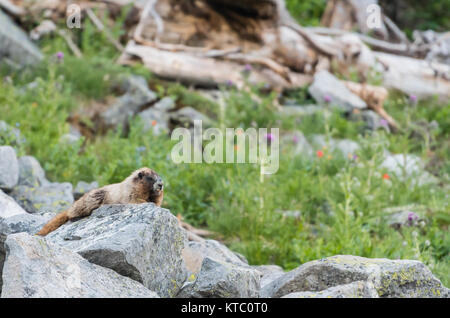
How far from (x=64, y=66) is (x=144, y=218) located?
266 inches

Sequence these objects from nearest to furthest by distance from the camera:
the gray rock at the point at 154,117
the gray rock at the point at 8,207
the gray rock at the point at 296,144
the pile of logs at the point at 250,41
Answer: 1. the gray rock at the point at 8,207
2. the gray rock at the point at 296,144
3. the gray rock at the point at 154,117
4. the pile of logs at the point at 250,41

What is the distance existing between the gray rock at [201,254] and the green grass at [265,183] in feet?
3.07

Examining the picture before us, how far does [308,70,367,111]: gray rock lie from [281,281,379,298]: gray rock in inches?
263

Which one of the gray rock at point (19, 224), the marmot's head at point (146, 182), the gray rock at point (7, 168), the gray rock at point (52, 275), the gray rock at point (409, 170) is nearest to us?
the gray rock at point (52, 275)

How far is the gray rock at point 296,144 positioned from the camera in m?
8.46

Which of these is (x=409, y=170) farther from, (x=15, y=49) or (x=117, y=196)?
(x=15, y=49)

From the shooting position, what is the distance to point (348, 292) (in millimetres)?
3059

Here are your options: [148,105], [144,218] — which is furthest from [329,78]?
[144,218]

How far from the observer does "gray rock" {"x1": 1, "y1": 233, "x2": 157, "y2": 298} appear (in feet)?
9.22

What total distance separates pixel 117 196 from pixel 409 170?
4.96 meters

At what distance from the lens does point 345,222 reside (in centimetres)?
564

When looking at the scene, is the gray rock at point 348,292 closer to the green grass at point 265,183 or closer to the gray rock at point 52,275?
the gray rock at point 52,275

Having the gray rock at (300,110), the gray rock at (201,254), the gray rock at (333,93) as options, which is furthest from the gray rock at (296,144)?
the gray rock at (201,254)

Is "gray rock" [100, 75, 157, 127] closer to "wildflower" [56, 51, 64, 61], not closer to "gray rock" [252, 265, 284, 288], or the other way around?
"wildflower" [56, 51, 64, 61]
